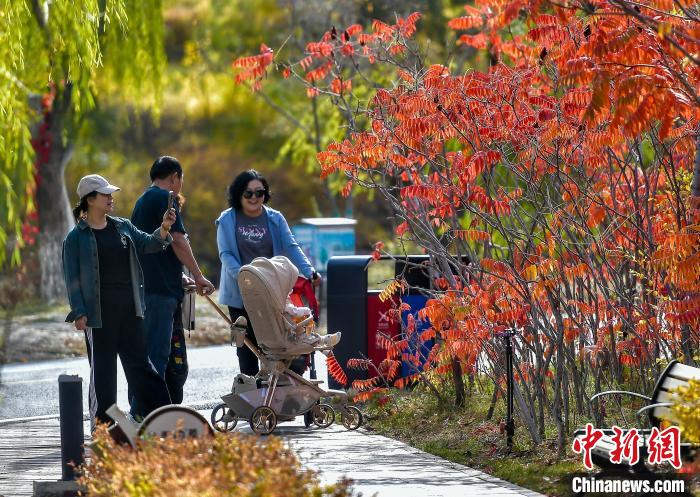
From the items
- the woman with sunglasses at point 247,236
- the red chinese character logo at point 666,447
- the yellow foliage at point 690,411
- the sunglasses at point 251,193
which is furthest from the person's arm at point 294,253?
the yellow foliage at point 690,411

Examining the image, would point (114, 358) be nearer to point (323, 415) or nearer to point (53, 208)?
point (323, 415)

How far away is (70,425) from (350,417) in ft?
10.2

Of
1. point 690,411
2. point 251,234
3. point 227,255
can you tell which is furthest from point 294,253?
point 690,411

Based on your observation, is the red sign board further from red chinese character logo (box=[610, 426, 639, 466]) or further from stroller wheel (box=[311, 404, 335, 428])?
red chinese character logo (box=[610, 426, 639, 466])

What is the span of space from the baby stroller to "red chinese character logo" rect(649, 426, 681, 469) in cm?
354

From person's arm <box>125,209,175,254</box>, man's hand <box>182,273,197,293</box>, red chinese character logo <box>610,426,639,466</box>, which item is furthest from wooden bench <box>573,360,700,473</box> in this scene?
man's hand <box>182,273,197,293</box>

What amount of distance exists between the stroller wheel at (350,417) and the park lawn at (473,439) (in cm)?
17

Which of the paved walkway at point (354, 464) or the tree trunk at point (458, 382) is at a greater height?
the tree trunk at point (458, 382)

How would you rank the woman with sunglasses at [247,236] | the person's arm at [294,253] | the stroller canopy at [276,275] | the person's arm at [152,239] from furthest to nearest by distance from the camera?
1. the woman with sunglasses at [247,236]
2. the person's arm at [294,253]
3. the stroller canopy at [276,275]
4. the person's arm at [152,239]

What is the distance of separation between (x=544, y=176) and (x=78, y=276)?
3.30 m

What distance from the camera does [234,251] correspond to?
37.2ft

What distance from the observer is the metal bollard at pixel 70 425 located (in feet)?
27.1

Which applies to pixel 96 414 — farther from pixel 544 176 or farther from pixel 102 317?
pixel 544 176

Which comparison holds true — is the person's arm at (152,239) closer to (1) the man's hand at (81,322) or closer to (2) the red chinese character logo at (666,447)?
(1) the man's hand at (81,322)
